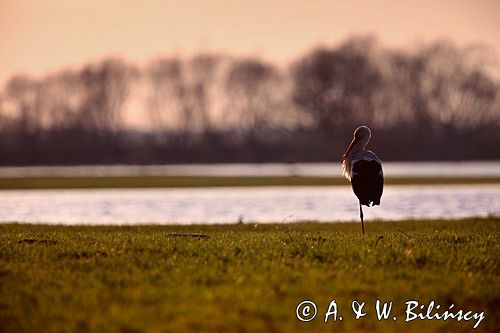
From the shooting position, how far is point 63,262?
12.5 m

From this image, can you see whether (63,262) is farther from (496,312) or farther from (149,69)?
(149,69)

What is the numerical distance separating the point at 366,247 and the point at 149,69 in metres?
104

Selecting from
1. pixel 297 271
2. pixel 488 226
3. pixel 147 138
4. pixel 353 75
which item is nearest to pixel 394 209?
pixel 488 226

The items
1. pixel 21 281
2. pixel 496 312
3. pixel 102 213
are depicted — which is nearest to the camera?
pixel 496 312

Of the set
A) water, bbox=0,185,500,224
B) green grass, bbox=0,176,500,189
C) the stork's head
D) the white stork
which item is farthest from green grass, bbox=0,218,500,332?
green grass, bbox=0,176,500,189

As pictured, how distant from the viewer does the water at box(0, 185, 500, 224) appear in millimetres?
29172

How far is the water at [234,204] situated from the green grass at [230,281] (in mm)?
9584

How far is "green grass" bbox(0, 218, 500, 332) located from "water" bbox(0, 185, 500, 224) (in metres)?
9.58

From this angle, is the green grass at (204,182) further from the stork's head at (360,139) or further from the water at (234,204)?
the stork's head at (360,139)

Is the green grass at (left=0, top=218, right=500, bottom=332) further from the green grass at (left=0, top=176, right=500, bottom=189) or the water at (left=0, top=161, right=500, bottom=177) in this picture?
the water at (left=0, top=161, right=500, bottom=177)

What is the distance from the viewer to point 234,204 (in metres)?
36.6

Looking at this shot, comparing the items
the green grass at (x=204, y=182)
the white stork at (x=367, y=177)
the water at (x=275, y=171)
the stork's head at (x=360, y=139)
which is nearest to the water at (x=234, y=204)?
the green grass at (x=204, y=182)

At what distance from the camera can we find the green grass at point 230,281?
9.12 metres

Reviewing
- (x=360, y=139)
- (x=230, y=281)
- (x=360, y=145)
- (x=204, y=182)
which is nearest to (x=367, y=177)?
(x=360, y=139)
